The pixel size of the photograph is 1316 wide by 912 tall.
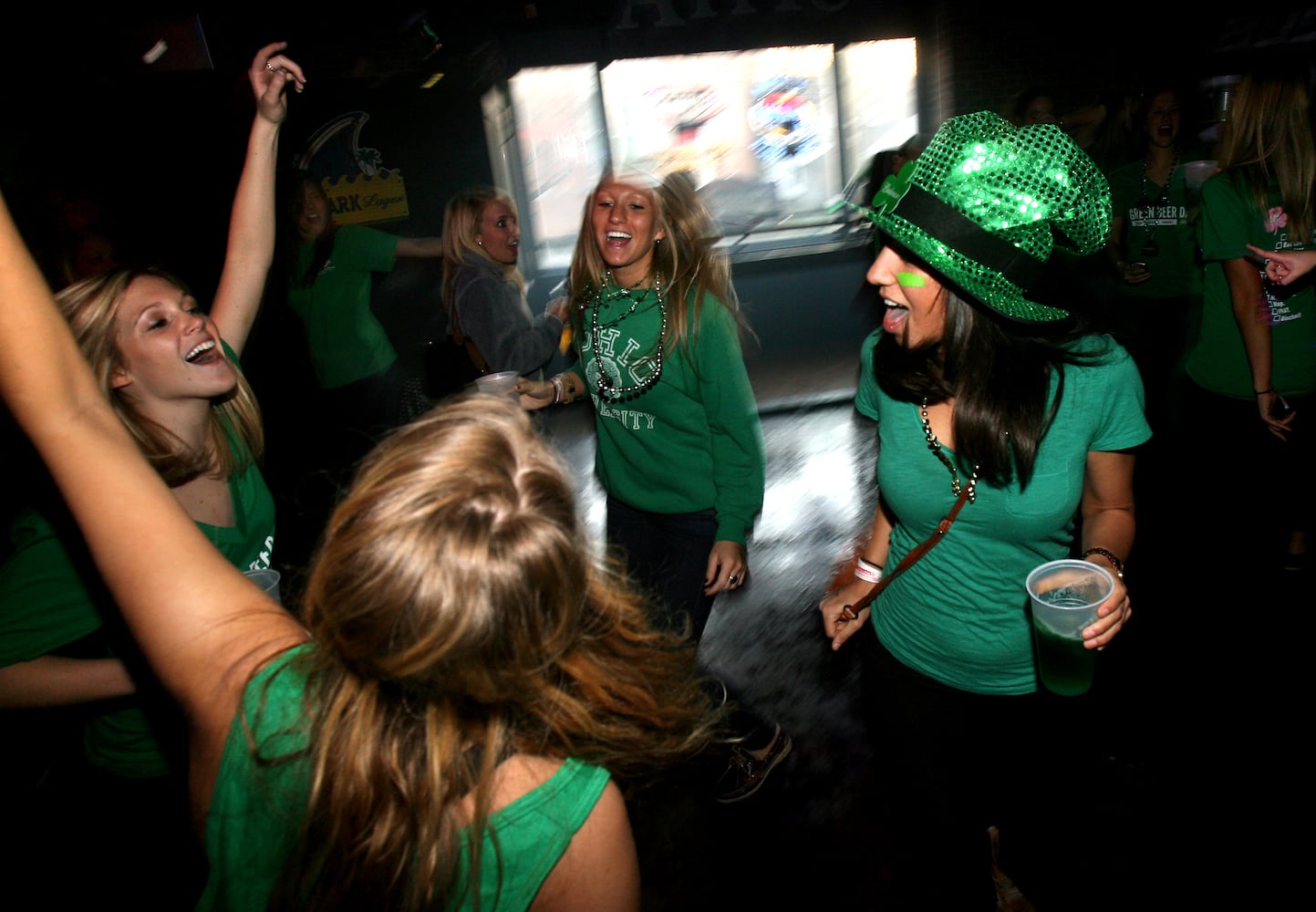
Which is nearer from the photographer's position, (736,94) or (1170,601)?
(1170,601)

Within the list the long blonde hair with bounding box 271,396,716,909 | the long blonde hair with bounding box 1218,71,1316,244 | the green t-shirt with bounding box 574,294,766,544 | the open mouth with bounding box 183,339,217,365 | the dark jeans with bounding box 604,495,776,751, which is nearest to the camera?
the long blonde hair with bounding box 271,396,716,909

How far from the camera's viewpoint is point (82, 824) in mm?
1725

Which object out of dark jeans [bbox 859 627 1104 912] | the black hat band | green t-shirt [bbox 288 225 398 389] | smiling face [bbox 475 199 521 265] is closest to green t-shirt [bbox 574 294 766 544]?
dark jeans [bbox 859 627 1104 912]

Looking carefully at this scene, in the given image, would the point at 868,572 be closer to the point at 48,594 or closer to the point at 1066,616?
the point at 1066,616

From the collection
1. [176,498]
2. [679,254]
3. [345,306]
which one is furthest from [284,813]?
[345,306]

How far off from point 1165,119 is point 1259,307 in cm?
220

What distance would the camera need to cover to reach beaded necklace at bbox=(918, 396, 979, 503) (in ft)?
5.32

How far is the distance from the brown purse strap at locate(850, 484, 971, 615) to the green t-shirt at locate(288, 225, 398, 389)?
3.82 meters

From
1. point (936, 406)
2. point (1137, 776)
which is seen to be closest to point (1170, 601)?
point (1137, 776)

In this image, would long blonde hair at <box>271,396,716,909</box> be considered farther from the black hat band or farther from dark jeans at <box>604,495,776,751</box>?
dark jeans at <box>604,495,776,751</box>

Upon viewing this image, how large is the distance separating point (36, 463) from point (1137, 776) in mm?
3113

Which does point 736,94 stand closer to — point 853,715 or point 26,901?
point 853,715

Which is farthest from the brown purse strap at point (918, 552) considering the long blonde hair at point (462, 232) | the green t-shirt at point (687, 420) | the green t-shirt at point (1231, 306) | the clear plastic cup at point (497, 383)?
the long blonde hair at point (462, 232)

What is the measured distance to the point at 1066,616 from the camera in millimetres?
1397
